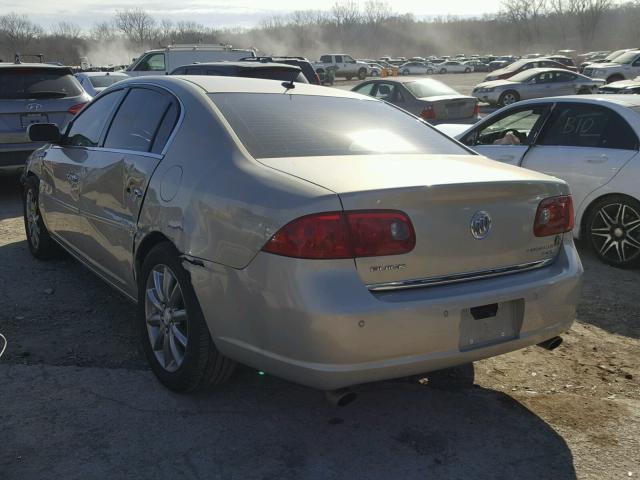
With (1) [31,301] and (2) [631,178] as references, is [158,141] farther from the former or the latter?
(2) [631,178]

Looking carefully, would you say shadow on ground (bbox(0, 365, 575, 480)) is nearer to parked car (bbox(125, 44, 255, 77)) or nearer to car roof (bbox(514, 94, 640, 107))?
car roof (bbox(514, 94, 640, 107))

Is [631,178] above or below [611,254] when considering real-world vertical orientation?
above

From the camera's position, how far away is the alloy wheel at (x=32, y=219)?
5.84m

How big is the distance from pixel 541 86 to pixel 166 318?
2384 cm

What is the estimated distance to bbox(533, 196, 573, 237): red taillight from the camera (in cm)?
322

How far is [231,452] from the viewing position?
9.67 ft

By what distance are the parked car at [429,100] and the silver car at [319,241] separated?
947 cm

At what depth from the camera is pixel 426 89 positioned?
45.8 ft

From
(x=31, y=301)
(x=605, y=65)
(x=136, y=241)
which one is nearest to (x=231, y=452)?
(x=136, y=241)

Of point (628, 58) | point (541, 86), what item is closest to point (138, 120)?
point (541, 86)

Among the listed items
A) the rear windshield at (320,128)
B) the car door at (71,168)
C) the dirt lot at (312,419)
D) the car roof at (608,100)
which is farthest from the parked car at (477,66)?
the dirt lot at (312,419)

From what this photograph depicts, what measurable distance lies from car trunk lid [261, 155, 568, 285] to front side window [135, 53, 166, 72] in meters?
15.5

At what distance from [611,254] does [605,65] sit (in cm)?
2740

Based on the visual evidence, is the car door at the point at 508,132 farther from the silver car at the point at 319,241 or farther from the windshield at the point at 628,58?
the windshield at the point at 628,58
